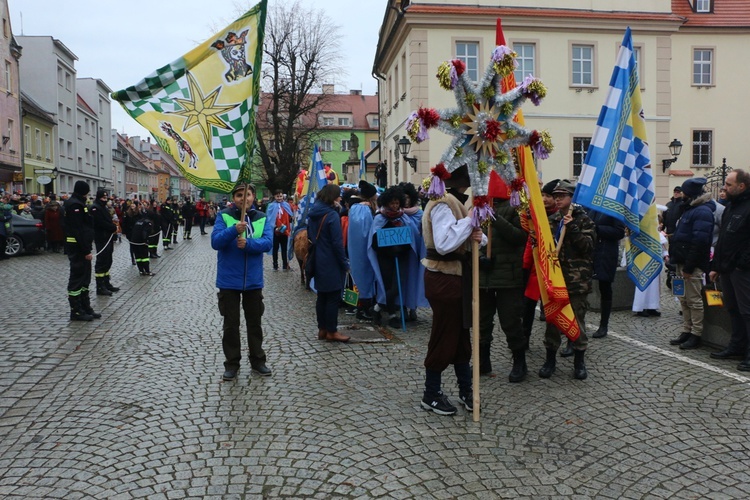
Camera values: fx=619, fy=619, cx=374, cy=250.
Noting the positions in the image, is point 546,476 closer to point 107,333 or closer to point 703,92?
point 107,333

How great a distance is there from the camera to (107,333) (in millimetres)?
8062

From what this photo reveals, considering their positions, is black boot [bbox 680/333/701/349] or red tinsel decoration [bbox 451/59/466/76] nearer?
red tinsel decoration [bbox 451/59/466/76]

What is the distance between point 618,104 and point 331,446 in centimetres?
482

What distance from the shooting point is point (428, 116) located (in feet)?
15.0

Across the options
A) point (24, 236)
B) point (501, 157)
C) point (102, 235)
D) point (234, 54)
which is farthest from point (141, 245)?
point (501, 157)

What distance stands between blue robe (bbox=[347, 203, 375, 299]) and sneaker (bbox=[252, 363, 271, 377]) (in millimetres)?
2812

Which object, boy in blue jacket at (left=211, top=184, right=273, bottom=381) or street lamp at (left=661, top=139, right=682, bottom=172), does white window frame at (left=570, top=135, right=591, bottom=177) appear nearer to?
street lamp at (left=661, top=139, right=682, bottom=172)

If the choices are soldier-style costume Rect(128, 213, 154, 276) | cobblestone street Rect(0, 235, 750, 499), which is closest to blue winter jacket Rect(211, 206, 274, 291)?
cobblestone street Rect(0, 235, 750, 499)

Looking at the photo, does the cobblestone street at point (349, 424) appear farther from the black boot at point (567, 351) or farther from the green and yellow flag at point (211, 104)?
the green and yellow flag at point (211, 104)

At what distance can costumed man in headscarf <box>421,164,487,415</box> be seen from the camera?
4.74 m

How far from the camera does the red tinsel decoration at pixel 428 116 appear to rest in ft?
15.0

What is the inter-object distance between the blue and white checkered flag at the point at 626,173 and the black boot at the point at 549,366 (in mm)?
1502

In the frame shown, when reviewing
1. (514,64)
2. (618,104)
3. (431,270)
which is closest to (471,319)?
(431,270)

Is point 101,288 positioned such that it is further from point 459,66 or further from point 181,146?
point 459,66
